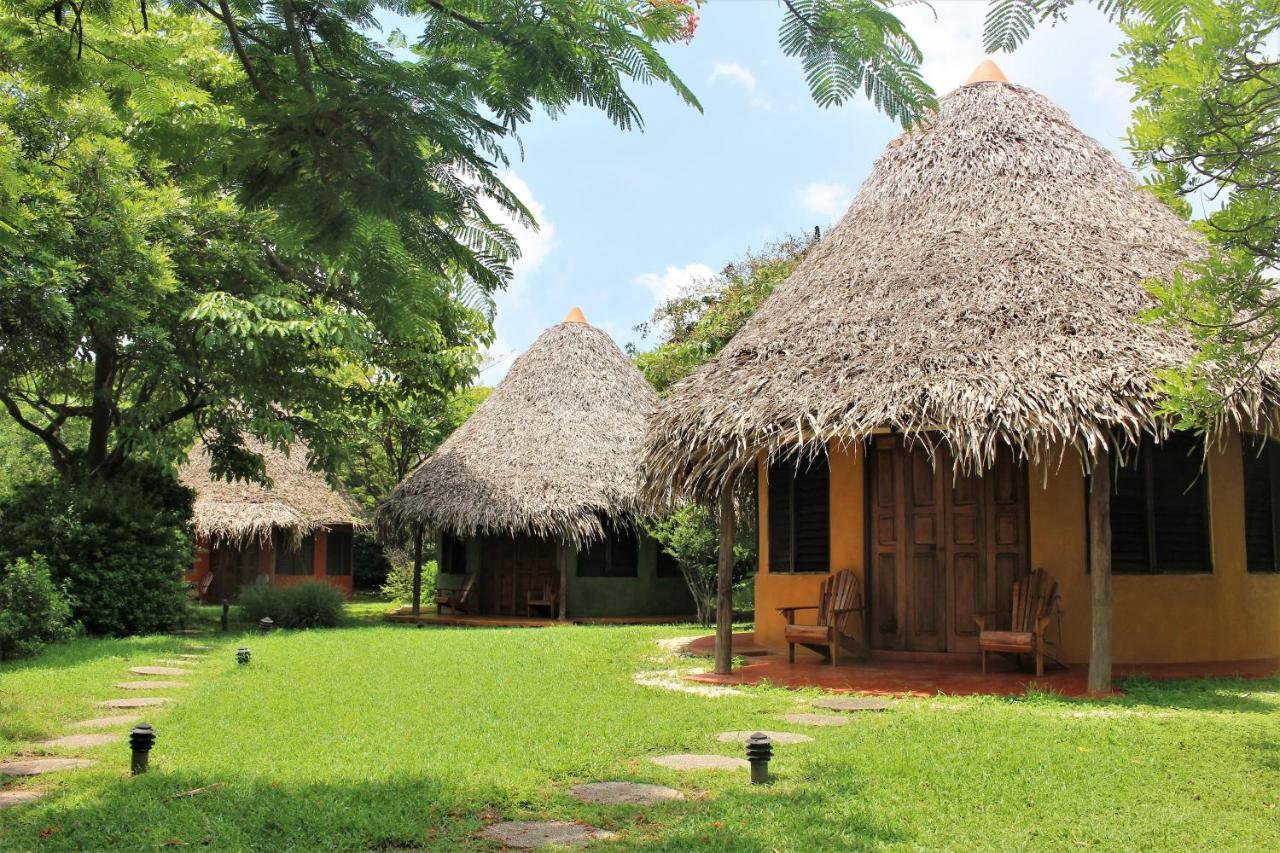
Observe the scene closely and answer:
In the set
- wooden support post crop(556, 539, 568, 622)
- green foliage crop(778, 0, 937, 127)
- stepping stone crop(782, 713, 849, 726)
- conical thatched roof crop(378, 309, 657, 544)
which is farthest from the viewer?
wooden support post crop(556, 539, 568, 622)

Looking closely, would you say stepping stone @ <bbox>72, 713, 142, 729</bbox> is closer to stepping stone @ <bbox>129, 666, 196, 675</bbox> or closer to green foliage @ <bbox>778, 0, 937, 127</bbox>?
stepping stone @ <bbox>129, 666, 196, 675</bbox>

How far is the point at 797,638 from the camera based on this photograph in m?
9.48

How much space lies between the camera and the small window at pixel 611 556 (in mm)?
18188

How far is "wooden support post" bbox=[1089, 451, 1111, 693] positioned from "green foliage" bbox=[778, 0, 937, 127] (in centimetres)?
574

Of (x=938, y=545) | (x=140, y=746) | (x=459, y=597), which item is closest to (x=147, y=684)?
(x=140, y=746)

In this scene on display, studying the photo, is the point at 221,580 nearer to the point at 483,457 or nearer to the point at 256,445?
the point at 256,445

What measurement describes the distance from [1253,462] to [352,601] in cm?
2113

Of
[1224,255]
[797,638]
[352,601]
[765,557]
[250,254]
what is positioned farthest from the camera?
[352,601]

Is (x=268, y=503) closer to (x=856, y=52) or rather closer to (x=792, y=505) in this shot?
(x=792, y=505)

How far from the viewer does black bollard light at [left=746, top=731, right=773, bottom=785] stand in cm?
497

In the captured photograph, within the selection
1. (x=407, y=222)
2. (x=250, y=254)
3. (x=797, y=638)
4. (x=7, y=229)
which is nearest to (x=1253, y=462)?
(x=797, y=638)

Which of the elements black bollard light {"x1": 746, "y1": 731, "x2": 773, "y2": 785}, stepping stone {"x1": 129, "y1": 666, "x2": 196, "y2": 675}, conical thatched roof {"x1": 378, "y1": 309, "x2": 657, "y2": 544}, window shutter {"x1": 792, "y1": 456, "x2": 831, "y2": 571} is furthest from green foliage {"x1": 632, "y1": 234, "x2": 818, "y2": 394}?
black bollard light {"x1": 746, "y1": 731, "x2": 773, "y2": 785}

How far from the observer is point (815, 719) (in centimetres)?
687

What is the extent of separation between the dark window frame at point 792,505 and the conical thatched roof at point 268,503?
12.2m
